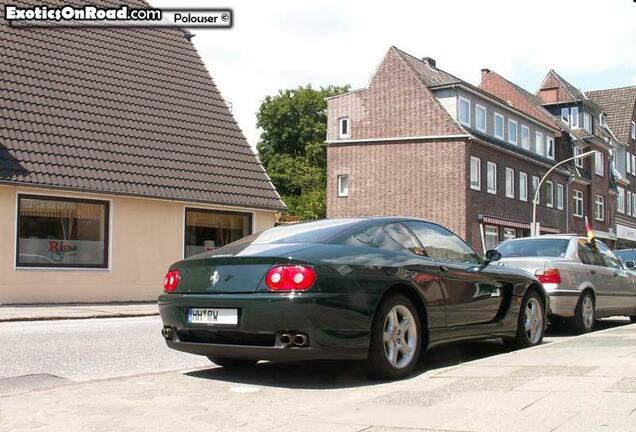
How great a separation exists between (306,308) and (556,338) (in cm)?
551

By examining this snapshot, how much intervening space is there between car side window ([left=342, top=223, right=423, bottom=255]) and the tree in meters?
52.2

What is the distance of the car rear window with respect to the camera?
11.2 meters

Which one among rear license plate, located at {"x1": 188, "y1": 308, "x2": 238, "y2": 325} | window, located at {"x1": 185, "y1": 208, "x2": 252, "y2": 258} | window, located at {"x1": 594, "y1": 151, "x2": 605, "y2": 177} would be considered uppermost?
window, located at {"x1": 594, "y1": 151, "x2": 605, "y2": 177}

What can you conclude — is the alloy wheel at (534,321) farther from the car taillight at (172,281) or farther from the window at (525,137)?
the window at (525,137)

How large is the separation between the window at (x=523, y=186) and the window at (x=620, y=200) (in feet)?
65.5

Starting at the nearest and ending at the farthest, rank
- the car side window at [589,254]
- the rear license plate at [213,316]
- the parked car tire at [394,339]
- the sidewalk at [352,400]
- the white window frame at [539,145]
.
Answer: the sidewalk at [352,400] < the rear license plate at [213,316] < the parked car tire at [394,339] < the car side window at [589,254] < the white window frame at [539,145]

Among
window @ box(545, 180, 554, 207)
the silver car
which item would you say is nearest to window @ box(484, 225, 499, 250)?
window @ box(545, 180, 554, 207)

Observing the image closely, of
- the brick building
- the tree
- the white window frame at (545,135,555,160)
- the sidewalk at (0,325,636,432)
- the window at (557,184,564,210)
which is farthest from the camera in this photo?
the tree

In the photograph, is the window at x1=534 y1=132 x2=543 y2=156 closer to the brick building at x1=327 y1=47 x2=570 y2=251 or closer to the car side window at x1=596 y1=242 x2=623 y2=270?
the brick building at x1=327 y1=47 x2=570 y2=251

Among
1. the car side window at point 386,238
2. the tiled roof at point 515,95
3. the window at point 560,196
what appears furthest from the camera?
the tiled roof at point 515,95

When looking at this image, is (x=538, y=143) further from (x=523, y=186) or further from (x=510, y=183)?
(x=510, y=183)

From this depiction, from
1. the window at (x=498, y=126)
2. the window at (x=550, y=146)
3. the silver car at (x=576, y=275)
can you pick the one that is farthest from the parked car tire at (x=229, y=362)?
the window at (x=550, y=146)

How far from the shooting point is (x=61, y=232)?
682 inches

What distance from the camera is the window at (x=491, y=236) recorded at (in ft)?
128
